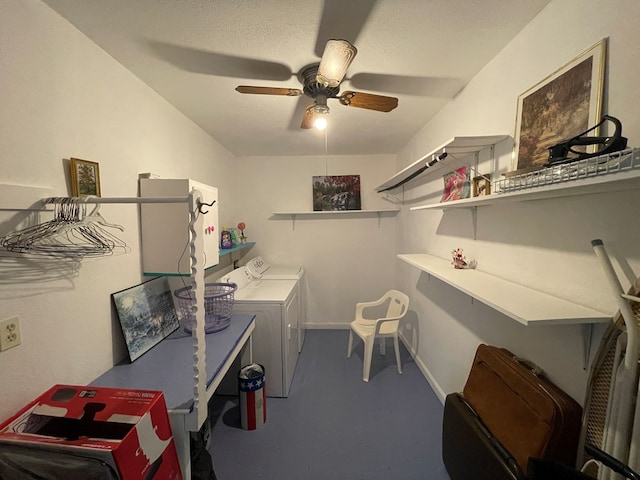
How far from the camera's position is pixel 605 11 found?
927 millimetres

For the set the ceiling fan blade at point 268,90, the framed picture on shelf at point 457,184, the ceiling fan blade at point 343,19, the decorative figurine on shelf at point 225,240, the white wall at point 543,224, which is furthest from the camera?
the decorative figurine on shelf at point 225,240

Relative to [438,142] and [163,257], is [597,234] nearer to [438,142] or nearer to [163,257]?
[438,142]

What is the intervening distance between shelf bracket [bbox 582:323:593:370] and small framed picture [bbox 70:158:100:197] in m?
2.23

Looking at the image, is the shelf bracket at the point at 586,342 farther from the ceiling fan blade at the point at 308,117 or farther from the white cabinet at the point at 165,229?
the white cabinet at the point at 165,229

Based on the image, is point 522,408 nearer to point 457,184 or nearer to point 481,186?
point 481,186

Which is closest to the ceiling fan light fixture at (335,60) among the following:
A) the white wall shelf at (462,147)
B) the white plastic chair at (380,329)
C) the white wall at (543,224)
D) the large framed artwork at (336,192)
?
the white wall shelf at (462,147)

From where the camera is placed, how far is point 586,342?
39.3 inches

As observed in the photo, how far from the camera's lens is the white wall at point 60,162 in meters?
1.02

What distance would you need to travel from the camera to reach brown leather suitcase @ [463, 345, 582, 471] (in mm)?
1005

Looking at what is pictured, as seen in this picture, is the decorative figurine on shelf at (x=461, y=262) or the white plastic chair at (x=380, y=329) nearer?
the decorative figurine on shelf at (x=461, y=262)

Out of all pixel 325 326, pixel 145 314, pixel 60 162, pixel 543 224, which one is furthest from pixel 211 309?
pixel 325 326

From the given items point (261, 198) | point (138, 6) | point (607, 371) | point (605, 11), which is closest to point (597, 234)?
point (607, 371)

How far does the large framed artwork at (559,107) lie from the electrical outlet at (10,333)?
200 centimetres

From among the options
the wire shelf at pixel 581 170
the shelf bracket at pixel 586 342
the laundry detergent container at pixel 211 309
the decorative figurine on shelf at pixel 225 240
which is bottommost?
the laundry detergent container at pixel 211 309
